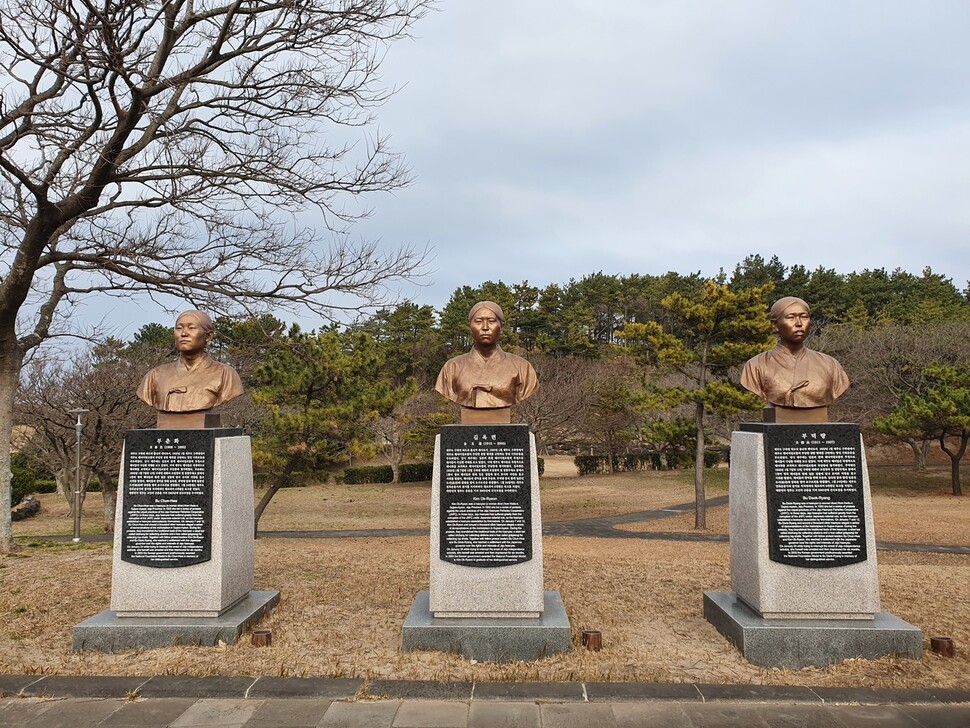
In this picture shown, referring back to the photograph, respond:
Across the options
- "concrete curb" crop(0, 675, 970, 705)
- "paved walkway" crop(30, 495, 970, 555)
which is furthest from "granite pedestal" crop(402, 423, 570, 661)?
"paved walkway" crop(30, 495, 970, 555)

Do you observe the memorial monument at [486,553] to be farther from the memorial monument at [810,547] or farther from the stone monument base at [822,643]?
the memorial monument at [810,547]

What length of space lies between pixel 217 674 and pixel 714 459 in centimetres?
3283

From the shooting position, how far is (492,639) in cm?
528

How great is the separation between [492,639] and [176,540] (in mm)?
2876

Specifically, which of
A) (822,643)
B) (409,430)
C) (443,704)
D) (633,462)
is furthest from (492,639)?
(633,462)

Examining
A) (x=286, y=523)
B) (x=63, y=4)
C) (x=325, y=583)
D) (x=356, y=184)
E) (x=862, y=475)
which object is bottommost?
(x=286, y=523)

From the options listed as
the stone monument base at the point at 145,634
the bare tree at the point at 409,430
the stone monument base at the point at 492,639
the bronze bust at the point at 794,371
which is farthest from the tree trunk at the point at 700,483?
the stone monument base at the point at 145,634

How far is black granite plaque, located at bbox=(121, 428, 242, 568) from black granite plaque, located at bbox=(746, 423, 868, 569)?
4874 mm

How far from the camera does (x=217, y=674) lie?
4914 mm

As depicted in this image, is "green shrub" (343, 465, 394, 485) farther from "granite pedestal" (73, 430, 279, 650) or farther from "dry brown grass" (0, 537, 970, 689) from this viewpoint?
"granite pedestal" (73, 430, 279, 650)

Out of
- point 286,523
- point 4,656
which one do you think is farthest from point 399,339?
point 4,656

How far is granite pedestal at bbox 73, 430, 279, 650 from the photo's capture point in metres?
5.49

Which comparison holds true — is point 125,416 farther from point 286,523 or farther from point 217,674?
point 217,674

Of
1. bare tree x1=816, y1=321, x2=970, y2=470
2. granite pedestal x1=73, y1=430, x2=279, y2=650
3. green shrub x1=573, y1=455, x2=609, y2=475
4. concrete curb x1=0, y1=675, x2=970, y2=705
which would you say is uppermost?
bare tree x1=816, y1=321, x2=970, y2=470
